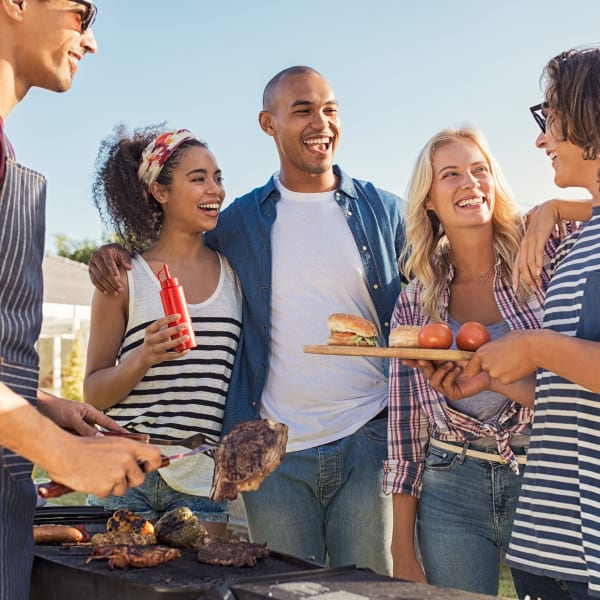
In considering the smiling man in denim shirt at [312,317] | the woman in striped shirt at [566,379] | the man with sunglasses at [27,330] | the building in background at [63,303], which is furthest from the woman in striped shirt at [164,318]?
the building in background at [63,303]

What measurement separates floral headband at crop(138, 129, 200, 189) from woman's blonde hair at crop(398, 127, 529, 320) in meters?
1.23

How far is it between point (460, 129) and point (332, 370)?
1.34 m

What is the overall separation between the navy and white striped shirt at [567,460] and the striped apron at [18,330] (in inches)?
65.2

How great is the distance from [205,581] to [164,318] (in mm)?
1301

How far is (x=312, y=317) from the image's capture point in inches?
165

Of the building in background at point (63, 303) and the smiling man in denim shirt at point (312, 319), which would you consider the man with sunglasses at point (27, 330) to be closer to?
the smiling man in denim shirt at point (312, 319)

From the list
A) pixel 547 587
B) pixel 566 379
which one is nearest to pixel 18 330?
pixel 566 379

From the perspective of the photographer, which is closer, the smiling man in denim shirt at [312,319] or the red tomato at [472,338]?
the red tomato at [472,338]

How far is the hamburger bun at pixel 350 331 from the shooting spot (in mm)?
3640

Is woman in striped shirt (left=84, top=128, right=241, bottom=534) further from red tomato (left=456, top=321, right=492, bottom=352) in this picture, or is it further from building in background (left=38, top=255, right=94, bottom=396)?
building in background (left=38, top=255, right=94, bottom=396)

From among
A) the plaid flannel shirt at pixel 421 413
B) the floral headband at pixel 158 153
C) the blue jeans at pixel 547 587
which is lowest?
the blue jeans at pixel 547 587

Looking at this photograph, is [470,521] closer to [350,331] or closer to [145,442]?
[350,331]

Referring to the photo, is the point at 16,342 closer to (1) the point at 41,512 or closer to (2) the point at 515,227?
(1) the point at 41,512

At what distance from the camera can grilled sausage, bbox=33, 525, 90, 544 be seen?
2930 mm
